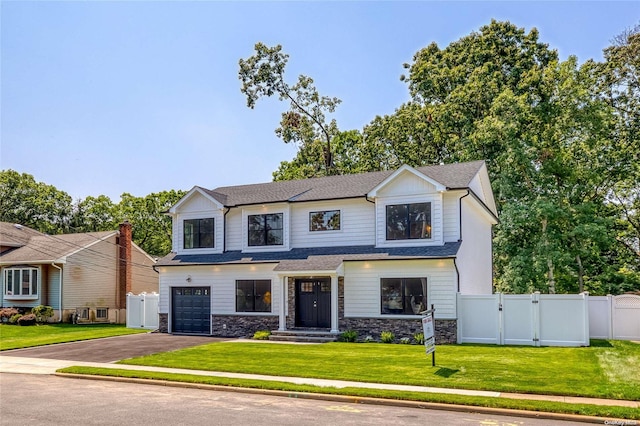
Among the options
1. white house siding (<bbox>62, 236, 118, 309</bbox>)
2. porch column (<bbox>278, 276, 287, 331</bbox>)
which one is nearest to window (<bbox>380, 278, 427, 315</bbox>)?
porch column (<bbox>278, 276, 287, 331</bbox>)

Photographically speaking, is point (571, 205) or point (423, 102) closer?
point (571, 205)

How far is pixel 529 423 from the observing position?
9.60m

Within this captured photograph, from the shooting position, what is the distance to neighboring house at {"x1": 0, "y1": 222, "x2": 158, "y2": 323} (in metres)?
34.6

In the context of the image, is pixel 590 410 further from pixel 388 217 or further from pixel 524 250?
pixel 524 250

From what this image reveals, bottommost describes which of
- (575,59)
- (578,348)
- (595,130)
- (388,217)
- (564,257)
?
(578,348)

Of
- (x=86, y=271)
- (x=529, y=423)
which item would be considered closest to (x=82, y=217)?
(x=86, y=271)

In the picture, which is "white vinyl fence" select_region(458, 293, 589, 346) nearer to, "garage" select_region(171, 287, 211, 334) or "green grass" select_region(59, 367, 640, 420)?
"green grass" select_region(59, 367, 640, 420)

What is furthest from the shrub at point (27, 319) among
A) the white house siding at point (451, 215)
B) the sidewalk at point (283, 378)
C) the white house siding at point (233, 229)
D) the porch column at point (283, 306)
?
the white house siding at point (451, 215)

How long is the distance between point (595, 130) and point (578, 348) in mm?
15488

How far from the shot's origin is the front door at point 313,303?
75.2 ft

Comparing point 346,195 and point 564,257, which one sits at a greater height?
point 346,195

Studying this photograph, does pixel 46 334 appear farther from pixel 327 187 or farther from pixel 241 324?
pixel 327 187

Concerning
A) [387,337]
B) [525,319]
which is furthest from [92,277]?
[525,319]

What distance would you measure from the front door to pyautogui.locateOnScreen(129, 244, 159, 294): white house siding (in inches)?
775
